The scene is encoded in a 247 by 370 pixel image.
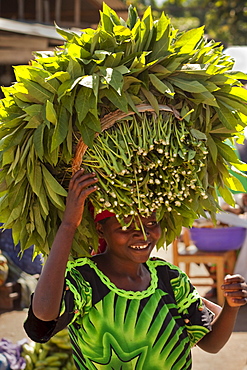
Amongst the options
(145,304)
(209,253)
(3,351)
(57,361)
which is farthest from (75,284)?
A: (209,253)

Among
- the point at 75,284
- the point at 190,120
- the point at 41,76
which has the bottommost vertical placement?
the point at 75,284

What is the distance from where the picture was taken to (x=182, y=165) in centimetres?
206

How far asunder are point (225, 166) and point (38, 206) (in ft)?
2.41

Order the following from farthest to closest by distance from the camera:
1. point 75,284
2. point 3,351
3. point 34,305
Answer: point 3,351 → point 75,284 → point 34,305

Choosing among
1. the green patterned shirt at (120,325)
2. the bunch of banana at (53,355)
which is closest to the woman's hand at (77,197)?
the green patterned shirt at (120,325)

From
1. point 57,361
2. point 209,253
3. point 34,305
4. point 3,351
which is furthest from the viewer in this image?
point 209,253

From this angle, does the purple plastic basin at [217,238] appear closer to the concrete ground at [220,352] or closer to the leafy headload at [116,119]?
the concrete ground at [220,352]

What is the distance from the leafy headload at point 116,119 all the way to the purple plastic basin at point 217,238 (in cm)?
409

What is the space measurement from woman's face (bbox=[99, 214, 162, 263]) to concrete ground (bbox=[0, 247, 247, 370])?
7.35 ft

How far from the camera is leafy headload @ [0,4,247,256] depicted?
6.33 ft

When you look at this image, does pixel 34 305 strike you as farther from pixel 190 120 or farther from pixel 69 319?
pixel 190 120

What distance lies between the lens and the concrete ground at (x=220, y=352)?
4.77 metres

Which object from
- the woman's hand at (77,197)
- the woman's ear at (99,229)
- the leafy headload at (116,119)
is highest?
the leafy headload at (116,119)

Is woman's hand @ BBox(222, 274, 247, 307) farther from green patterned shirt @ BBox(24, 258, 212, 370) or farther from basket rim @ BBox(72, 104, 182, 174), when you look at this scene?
basket rim @ BBox(72, 104, 182, 174)
